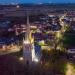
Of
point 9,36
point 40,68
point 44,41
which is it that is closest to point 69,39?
point 44,41

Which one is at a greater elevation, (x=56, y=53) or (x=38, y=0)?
(x=56, y=53)

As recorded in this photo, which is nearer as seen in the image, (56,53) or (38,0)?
(56,53)

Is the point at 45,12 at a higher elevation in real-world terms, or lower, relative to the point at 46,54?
lower

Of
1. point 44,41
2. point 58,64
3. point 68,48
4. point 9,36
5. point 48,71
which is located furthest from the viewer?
point 9,36

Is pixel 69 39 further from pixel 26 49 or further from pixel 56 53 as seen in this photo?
pixel 26 49

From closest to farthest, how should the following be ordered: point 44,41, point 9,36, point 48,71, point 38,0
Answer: point 48,71
point 44,41
point 9,36
point 38,0

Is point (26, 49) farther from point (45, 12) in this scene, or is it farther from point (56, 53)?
point (45, 12)

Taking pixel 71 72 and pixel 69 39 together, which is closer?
pixel 71 72

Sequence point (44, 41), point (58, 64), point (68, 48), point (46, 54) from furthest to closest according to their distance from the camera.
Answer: point (44, 41)
point (68, 48)
point (46, 54)
point (58, 64)

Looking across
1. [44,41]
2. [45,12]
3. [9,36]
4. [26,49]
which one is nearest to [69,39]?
[44,41]
